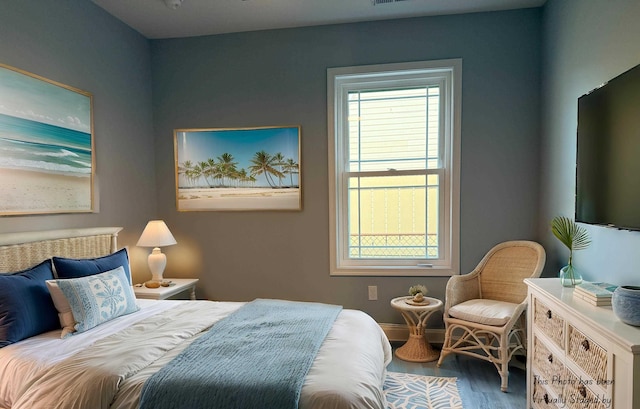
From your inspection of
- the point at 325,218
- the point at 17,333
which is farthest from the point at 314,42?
the point at 17,333

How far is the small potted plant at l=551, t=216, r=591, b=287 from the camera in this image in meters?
1.99

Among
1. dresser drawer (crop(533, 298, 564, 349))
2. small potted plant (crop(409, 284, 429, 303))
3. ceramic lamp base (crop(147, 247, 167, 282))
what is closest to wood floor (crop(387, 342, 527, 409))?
small potted plant (crop(409, 284, 429, 303))

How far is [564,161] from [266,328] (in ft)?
7.55

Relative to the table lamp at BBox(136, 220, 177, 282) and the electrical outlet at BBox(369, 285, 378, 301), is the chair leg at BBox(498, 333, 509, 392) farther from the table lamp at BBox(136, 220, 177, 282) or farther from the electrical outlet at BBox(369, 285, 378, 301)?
the table lamp at BBox(136, 220, 177, 282)

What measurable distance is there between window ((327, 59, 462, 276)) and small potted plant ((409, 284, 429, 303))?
10.1 inches

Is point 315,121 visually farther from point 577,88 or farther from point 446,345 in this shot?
point 446,345

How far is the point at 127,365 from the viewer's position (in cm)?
153

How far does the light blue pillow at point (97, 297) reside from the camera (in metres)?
2.01

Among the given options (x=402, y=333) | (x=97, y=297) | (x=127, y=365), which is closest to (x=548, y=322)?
(x=402, y=333)

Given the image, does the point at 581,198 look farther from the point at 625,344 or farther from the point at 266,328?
the point at 266,328

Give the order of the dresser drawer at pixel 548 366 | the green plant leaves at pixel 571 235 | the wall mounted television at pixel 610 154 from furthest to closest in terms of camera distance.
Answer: the green plant leaves at pixel 571 235, the dresser drawer at pixel 548 366, the wall mounted television at pixel 610 154

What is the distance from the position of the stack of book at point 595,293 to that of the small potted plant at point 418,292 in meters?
1.23

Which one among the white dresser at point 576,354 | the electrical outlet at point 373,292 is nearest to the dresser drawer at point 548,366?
the white dresser at point 576,354

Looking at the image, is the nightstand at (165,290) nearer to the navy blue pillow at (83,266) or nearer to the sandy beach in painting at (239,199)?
the navy blue pillow at (83,266)
